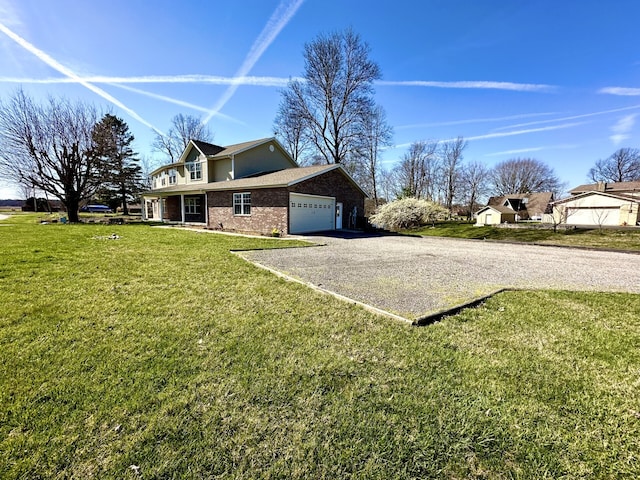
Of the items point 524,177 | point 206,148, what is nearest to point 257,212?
point 206,148

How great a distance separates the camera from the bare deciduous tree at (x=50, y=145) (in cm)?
1970

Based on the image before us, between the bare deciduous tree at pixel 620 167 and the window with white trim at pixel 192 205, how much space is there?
221 ft

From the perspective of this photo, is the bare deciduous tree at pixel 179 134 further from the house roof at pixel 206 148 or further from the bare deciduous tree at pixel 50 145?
the house roof at pixel 206 148

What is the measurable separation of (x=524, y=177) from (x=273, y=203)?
52.5m

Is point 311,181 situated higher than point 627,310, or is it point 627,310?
point 311,181

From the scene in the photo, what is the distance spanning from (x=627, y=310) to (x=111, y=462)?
22.6ft

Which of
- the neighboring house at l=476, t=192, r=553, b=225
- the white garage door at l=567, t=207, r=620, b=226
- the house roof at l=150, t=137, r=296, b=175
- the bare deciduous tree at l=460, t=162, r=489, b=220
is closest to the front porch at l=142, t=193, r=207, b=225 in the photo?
the house roof at l=150, t=137, r=296, b=175

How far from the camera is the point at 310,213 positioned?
53.5 feet

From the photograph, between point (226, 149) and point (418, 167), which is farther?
point (418, 167)

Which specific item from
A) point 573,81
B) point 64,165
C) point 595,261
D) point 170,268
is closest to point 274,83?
point 64,165

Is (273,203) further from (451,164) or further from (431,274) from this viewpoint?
(451,164)

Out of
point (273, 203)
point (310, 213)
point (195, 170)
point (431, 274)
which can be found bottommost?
point (431, 274)

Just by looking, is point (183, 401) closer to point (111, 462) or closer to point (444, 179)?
point (111, 462)

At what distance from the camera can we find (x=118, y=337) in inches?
122
